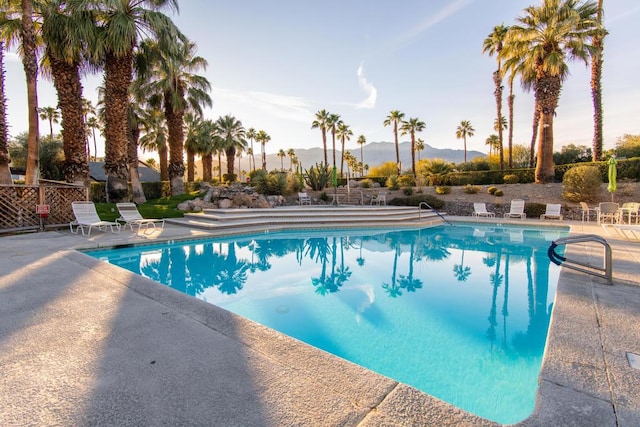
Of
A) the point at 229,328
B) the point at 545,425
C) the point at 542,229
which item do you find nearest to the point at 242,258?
the point at 229,328

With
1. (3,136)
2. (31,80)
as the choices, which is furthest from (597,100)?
(3,136)

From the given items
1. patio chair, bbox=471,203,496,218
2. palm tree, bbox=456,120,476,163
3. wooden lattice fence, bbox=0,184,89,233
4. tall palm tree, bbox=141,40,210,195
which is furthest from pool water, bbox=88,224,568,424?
palm tree, bbox=456,120,476,163

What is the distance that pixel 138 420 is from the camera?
171 centimetres

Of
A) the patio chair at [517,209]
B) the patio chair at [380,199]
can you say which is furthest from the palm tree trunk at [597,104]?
the patio chair at [380,199]

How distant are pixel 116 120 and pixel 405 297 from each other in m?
14.4

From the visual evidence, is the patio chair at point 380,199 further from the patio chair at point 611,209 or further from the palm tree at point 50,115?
the palm tree at point 50,115

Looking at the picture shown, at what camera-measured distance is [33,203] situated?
9945mm

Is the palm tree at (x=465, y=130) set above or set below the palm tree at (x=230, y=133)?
above

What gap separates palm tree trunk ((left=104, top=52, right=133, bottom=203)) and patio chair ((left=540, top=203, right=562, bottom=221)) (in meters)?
19.7

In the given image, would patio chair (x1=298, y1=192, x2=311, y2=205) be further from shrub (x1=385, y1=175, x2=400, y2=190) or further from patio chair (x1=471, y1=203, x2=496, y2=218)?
patio chair (x1=471, y1=203, x2=496, y2=218)

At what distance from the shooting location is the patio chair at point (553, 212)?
14188 mm

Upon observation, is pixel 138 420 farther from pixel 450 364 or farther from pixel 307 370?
pixel 450 364

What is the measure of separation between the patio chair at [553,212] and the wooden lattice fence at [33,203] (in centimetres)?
1947

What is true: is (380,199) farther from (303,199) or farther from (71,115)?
(71,115)
